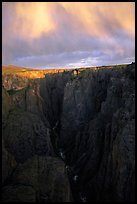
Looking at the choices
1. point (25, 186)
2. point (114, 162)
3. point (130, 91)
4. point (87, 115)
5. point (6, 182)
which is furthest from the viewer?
point (87, 115)

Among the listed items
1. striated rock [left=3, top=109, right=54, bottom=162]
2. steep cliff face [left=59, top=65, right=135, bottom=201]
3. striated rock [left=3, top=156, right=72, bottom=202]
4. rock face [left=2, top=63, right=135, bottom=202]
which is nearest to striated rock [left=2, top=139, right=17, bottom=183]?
rock face [left=2, top=63, right=135, bottom=202]

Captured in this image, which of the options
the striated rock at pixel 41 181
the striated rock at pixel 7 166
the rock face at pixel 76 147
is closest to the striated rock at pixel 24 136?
the rock face at pixel 76 147

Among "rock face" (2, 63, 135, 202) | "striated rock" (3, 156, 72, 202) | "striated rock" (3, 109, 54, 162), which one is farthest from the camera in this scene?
"striated rock" (3, 109, 54, 162)

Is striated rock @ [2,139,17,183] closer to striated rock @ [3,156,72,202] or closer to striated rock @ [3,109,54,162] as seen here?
striated rock @ [3,156,72,202]

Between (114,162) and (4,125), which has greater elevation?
(4,125)

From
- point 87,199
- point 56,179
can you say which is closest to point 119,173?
point 87,199

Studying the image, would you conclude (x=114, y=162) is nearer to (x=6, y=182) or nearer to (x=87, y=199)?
(x=87, y=199)

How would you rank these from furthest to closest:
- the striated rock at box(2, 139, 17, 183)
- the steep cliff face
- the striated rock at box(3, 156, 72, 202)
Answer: the steep cliff face
the striated rock at box(2, 139, 17, 183)
the striated rock at box(3, 156, 72, 202)

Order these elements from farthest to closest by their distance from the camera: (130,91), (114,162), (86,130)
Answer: (86,130) → (130,91) → (114,162)
